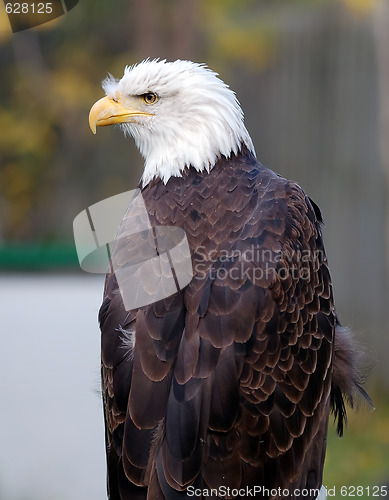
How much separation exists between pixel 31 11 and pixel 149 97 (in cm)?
242

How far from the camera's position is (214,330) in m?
2.65

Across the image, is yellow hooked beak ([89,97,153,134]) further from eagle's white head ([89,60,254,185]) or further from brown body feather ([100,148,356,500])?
brown body feather ([100,148,356,500])

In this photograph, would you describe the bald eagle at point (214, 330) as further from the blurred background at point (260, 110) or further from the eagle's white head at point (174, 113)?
the blurred background at point (260, 110)

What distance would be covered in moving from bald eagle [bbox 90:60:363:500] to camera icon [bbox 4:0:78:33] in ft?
7.06

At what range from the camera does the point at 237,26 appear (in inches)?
264

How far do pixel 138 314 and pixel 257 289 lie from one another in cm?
43

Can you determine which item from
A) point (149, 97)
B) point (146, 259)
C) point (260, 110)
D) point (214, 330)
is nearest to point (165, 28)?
point (260, 110)

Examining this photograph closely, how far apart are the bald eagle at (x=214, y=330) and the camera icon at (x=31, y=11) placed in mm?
2152

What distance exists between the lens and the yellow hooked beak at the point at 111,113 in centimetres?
324

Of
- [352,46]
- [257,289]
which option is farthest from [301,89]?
[257,289]

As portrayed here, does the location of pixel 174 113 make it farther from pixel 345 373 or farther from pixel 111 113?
pixel 345 373

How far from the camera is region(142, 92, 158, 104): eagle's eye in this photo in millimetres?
3221

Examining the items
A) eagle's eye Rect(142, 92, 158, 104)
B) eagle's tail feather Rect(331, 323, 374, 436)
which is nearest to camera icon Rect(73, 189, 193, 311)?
eagle's eye Rect(142, 92, 158, 104)

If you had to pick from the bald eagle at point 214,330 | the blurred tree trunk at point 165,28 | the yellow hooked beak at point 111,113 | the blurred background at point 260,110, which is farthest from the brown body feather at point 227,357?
the blurred tree trunk at point 165,28
